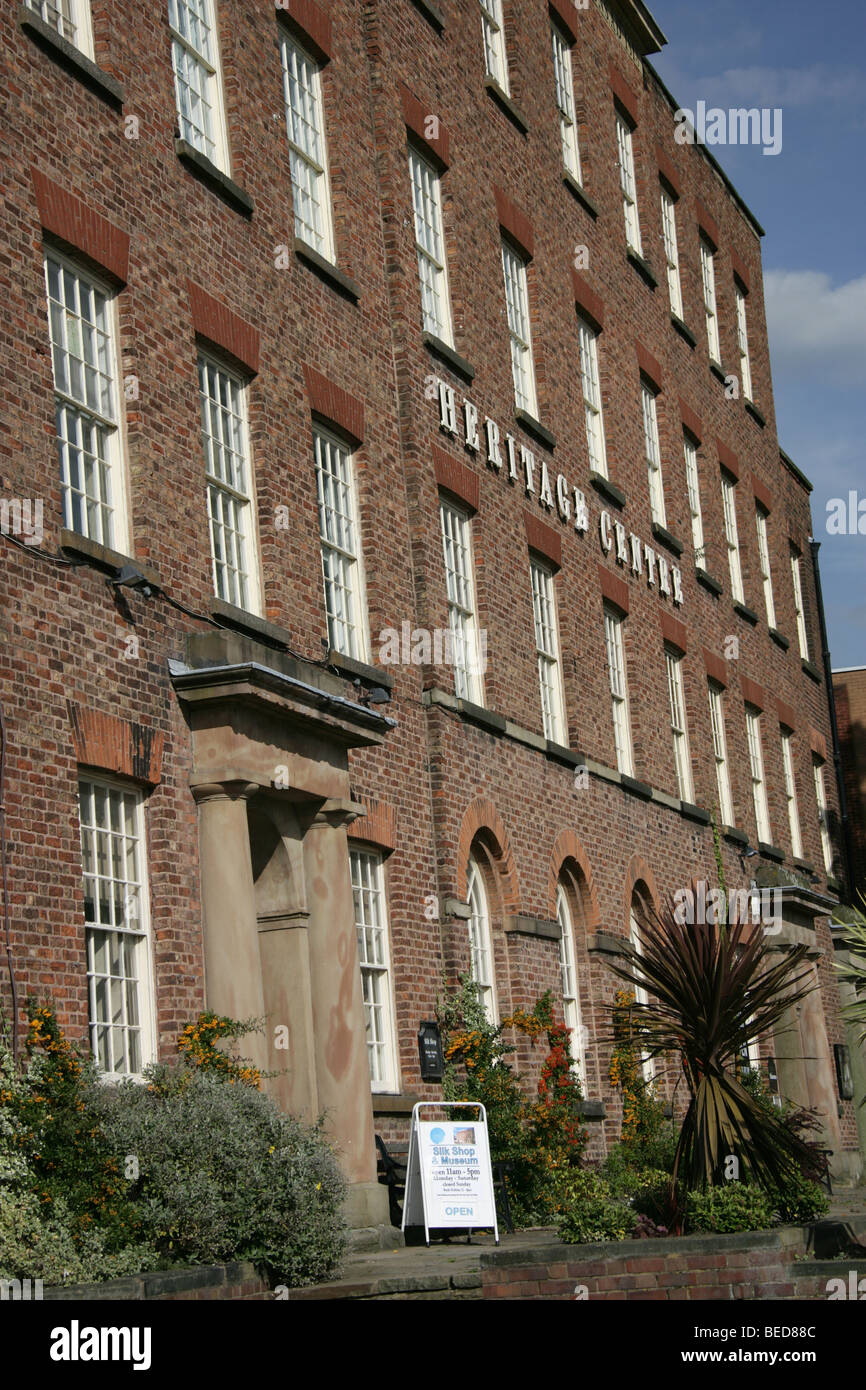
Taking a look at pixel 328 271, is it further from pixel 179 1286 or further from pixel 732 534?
pixel 732 534

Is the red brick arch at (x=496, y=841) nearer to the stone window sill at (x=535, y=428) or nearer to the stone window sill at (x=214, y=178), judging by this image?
the stone window sill at (x=535, y=428)

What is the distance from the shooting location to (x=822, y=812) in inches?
1463

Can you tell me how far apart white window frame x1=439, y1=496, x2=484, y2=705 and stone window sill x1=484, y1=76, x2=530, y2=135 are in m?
6.22

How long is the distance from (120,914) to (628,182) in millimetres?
20289

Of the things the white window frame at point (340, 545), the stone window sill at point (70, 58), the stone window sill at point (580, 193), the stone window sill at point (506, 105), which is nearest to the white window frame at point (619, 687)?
the stone window sill at point (580, 193)

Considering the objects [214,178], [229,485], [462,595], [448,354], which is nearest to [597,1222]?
[229,485]

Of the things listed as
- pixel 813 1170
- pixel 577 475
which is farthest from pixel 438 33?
pixel 813 1170

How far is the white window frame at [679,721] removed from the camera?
91.7 ft

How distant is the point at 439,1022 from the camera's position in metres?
17.8

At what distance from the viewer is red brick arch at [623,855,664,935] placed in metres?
23.8

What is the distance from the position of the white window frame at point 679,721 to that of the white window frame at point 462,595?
7.70 metres
